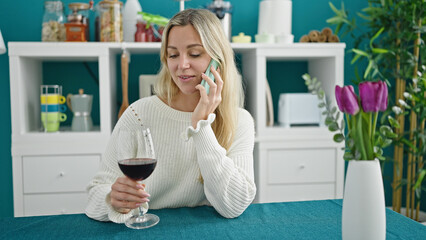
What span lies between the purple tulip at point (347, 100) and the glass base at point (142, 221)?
53cm

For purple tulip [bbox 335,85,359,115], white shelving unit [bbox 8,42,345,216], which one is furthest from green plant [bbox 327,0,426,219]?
purple tulip [bbox 335,85,359,115]

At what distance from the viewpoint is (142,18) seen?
2.25 metres

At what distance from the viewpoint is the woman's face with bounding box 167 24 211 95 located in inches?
52.6

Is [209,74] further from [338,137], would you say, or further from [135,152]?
[338,137]

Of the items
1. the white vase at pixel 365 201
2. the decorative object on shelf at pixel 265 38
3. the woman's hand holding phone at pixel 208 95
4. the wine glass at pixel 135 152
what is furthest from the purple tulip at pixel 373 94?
the decorative object on shelf at pixel 265 38

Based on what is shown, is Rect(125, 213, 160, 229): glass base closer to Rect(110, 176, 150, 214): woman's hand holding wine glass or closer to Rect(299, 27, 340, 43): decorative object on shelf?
Rect(110, 176, 150, 214): woman's hand holding wine glass

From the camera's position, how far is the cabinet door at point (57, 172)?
2139 millimetres

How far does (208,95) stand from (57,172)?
1.27 m

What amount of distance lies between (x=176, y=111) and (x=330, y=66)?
131 centimetres

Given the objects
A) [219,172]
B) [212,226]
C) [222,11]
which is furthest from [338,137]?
[222,11]

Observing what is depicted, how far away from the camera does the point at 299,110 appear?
7.84 feet

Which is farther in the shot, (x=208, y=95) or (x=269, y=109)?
(x=269, y=109)

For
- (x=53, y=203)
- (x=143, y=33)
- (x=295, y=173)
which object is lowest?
(x=53, y=203)

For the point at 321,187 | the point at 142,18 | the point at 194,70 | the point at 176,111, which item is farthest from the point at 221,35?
the point at 321,187
